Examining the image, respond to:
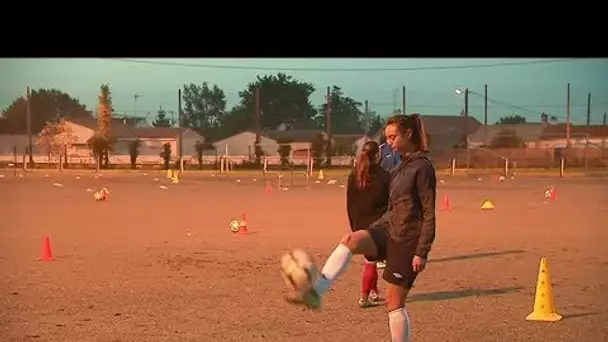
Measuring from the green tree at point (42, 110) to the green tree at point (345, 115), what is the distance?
2641 centimetres

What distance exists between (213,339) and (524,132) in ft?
264

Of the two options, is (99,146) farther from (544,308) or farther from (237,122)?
(544,308)

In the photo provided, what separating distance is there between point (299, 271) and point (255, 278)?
4.26 m

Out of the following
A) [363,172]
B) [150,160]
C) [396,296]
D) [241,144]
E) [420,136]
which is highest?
[420,136]

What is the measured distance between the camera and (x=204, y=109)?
88562 mm

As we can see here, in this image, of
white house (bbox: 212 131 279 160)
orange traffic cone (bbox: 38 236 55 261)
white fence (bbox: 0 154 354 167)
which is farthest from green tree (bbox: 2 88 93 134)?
orange traffic cone (bbox: 38 236 55 261)

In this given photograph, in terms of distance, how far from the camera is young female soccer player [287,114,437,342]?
17.2 ft

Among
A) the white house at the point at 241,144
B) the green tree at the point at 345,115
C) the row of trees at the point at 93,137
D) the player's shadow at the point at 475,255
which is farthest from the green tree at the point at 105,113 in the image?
the player's shadow at the point at 475,255

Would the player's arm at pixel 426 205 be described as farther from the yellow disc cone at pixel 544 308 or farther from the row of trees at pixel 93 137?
the row of trees at pixel 93 137

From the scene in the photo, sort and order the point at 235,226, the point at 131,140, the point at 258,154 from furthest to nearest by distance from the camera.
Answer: the point at 131,140 < the point at 258,154 < the point at 235,226

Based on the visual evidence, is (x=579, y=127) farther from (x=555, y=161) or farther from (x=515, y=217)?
(x=515, y=217)

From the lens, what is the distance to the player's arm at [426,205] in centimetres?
520

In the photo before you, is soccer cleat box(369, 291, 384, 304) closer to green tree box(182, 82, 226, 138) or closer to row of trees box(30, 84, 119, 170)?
row of trees box(30, 84, 119, 170)

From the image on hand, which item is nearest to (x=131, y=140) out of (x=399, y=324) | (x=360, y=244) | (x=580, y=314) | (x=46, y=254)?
(x=46, y=254)
